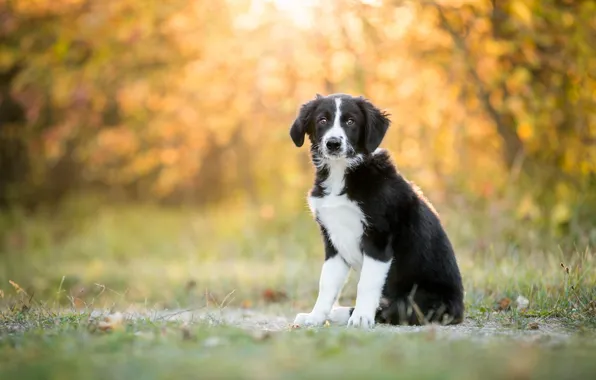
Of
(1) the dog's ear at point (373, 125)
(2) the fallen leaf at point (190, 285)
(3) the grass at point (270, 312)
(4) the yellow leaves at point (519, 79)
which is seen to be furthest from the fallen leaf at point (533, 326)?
(4) the yellow leaves at point (519, 79)

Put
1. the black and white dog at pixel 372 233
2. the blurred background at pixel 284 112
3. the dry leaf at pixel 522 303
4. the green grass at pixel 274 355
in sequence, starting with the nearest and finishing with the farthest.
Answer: the green grass at pixel 274 355 < the black and white dog at pixel 372 233 < the dry leaf at pixel 522 303 < the blurred background at pixel 284 112

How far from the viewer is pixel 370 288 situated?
509 cm

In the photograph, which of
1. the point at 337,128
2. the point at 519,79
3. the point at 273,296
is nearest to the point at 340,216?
the point at 337,128

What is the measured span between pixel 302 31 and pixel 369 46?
2594 millimetres

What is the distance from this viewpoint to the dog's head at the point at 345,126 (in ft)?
17.8

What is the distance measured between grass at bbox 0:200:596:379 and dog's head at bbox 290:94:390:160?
1.34 metres

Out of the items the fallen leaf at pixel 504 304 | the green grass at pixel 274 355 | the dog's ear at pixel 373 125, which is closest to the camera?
the green grass at pixel 274 355

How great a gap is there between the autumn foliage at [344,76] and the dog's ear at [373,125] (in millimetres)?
3572

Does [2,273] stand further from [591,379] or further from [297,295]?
[591,379]

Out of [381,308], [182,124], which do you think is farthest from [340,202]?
[182,124]

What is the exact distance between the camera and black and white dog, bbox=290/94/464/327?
204 inches

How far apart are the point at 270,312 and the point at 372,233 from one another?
8.01 ft

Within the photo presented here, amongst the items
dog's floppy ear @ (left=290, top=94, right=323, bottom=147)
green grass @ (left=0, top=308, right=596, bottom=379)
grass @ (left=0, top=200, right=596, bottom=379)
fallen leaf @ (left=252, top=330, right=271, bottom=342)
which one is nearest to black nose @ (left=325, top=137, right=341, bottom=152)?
dog's floppy ear @ (left=290, top=94, right=323, bottom=147)

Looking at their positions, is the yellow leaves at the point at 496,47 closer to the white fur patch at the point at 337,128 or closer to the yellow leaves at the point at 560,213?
the yellow leaves at the point at 560,213
